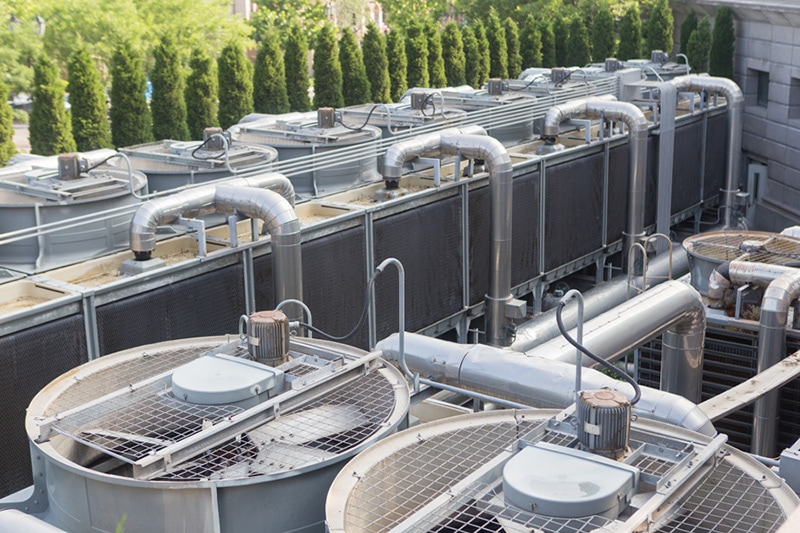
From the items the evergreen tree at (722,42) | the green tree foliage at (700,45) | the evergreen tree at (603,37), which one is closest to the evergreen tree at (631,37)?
the evergreen tree at (603,37)

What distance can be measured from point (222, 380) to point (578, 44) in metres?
39.2

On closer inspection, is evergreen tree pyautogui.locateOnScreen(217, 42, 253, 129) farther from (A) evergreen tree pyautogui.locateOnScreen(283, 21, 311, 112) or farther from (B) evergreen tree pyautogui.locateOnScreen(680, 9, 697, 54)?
(B) evergreen tree pyautogui.locateOnScreen(680, 9, 697, 54)

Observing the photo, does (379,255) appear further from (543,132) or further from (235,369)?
(235,369)

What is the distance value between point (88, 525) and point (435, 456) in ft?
9.75

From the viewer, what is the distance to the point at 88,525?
8695 mm

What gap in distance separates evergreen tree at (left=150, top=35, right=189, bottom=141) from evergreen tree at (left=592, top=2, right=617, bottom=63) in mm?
22404

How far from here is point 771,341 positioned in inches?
605

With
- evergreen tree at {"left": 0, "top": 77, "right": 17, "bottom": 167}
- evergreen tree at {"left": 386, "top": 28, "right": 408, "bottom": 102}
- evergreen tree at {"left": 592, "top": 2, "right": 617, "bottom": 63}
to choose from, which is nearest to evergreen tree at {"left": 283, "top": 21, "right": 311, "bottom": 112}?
evergreen tree at {"left": 386, "top": 28, "right": 408, "bottom": 102}

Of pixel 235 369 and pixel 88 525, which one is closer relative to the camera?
pixel 88 525

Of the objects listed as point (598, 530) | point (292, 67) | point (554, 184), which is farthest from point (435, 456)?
point (292, 67)

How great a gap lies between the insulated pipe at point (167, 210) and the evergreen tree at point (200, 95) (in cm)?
1545

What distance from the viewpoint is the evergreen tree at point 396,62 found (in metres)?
38.9

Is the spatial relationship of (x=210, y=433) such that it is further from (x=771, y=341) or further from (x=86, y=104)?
(x=86, y=104)

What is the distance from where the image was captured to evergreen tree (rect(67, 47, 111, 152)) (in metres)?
28.8
